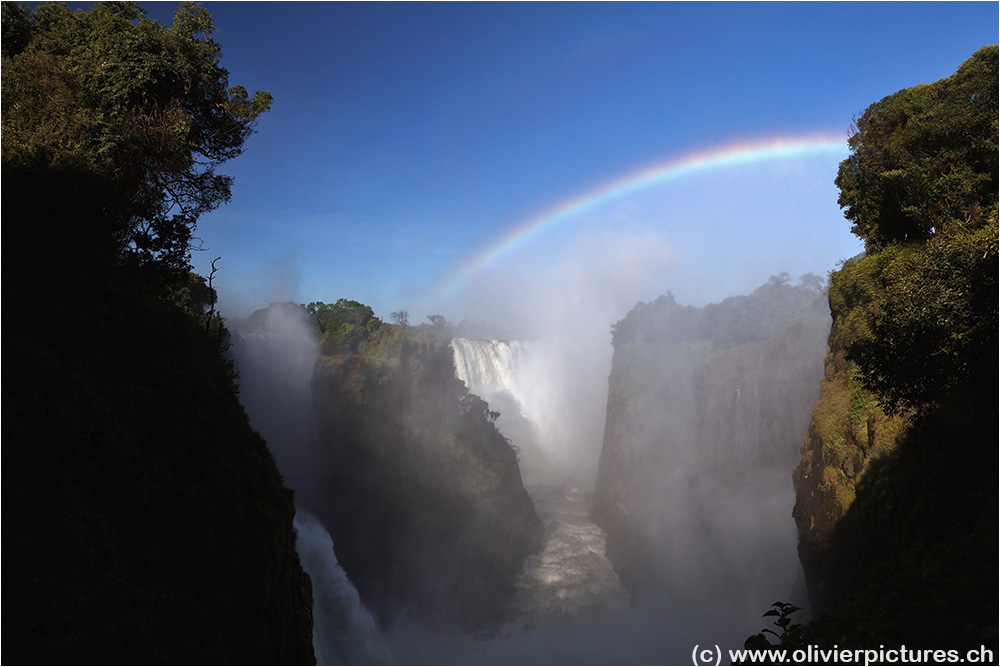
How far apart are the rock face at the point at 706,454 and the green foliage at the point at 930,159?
14.8 meters

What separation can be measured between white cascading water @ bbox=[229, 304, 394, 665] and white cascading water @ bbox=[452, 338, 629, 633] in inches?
418

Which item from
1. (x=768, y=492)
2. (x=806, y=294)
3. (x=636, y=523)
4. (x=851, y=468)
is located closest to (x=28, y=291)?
(x=851, y=468)

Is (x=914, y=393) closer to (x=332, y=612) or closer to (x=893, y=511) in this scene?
(x=893, y=511)

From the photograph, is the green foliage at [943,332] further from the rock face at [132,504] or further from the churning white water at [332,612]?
the churning white water at [332,612]

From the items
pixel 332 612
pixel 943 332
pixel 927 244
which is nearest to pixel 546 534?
pixel 332 612

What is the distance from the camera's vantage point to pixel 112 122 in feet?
42.1

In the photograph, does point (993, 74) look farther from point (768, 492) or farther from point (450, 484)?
point (450, 484)

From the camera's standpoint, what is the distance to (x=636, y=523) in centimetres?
3700

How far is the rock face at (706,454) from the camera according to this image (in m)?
29.5

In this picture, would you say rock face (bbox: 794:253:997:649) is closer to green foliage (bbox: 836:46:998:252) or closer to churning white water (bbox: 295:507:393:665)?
green foliage (bbox: 836:46:998:252)

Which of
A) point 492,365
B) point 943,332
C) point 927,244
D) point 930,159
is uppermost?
point 930,159

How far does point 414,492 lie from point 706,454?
20718 mm

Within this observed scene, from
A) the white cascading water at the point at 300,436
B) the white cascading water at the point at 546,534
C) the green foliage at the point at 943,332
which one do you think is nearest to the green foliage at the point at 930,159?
the green foliage at the point at 943,332

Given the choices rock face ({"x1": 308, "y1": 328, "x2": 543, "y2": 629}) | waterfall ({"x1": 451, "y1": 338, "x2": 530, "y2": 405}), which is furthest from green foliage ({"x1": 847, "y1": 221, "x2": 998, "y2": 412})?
waterfall ({"x1": 451, "y1": 338, "x2": 530, "y2": 405})
